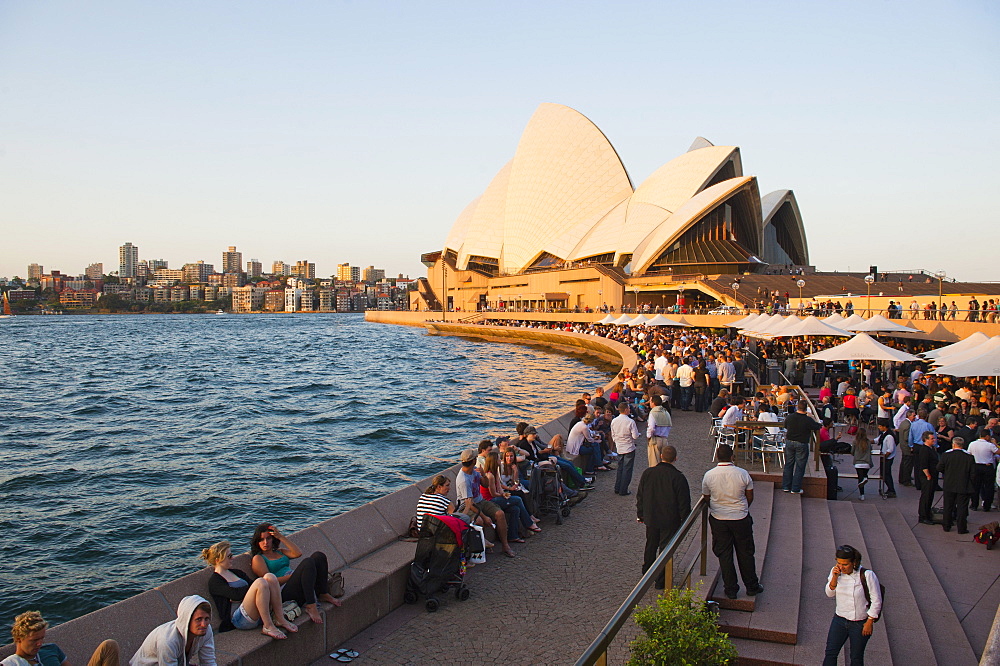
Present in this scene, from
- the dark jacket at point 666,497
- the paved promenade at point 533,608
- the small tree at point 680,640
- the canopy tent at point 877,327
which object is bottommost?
the paved promenade at point 533,608

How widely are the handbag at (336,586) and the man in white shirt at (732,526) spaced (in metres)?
2.82

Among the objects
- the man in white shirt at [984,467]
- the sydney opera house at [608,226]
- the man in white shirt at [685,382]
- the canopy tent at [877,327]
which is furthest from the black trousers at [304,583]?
the sydney opera house at [608,226]

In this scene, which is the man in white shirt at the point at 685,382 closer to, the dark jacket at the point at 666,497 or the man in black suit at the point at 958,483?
the man in black suit at the point at 958,483

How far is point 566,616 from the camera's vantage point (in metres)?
5.25

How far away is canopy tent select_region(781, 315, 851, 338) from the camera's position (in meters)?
16.5

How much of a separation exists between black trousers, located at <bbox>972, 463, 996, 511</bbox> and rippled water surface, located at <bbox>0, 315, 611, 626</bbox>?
28.2ft

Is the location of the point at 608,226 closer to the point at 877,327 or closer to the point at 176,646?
the point at 877,327

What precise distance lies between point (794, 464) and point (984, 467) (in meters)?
2.09

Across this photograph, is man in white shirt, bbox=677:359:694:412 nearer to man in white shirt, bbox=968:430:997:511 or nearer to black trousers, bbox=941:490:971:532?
man in white shirt, bbox=968:430:997:511

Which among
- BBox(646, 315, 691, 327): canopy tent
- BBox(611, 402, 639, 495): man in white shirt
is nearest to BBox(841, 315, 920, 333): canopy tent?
BBox(611, 402, 639, 495): man in white shirt

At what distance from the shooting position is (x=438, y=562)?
18.4 feet

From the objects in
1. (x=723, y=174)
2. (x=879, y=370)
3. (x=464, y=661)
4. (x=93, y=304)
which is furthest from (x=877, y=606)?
(x=93, y=304)

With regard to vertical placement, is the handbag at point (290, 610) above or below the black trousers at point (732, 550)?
below

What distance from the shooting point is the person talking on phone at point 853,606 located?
13.3 feet
